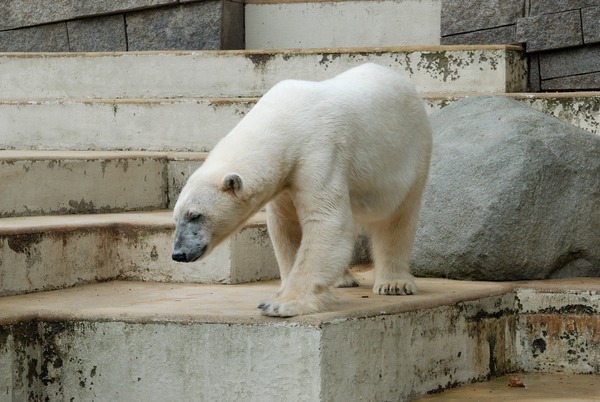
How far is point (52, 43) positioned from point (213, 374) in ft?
17.9

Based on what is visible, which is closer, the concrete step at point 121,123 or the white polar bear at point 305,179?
the white polar bear at point 305,179

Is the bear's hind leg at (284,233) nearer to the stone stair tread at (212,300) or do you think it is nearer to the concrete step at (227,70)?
the stone stair tread at (212,300)

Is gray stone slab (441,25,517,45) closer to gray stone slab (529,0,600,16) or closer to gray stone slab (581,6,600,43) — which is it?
gray stone slab (529,0,600,16)

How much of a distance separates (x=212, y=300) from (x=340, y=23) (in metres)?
4.31

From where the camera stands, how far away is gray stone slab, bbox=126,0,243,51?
27.7 feet

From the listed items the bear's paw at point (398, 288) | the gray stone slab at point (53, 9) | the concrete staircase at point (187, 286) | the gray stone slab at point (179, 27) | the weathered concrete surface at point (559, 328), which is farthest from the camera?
the gray stone slab at point (53, 9)

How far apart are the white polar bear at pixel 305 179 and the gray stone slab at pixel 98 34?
4.40 meters

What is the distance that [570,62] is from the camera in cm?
730

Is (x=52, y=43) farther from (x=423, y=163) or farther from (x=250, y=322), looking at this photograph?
(x=250, y=322)

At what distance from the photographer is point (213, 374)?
422 centimetres

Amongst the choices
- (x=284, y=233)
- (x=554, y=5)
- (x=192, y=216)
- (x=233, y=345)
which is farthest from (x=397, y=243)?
(x=554, y=5)

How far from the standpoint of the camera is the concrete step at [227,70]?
713cm

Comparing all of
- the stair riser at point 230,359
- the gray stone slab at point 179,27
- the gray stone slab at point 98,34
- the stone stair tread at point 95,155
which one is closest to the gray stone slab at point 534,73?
the stone stair tread at point 95,155

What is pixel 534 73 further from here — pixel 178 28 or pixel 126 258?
pixel 126 258
